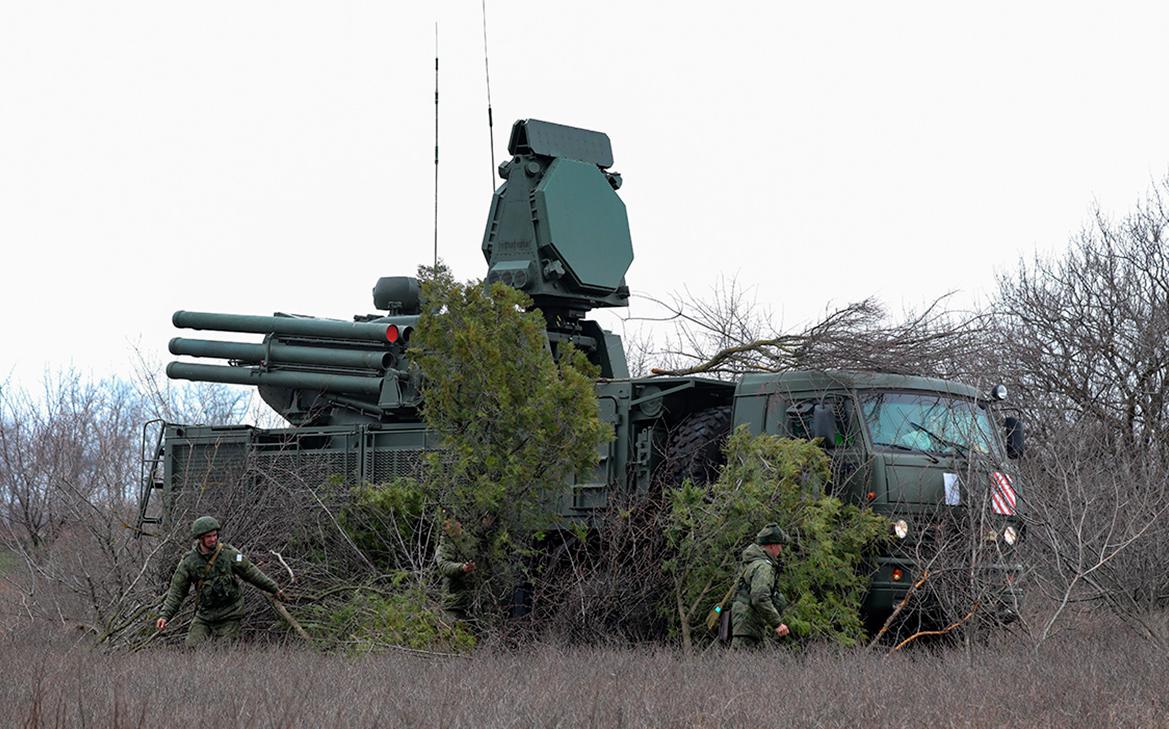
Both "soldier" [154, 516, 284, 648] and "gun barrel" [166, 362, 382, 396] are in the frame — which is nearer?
"soldier" [154, 516, 284, 648]

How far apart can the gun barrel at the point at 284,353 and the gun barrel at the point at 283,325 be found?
16 centimetres

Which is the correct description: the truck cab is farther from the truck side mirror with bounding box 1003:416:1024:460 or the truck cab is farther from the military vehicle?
the truck side mirror with bounding box 1003:416:1024:460

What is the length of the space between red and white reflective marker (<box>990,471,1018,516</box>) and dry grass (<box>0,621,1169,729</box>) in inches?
48.2

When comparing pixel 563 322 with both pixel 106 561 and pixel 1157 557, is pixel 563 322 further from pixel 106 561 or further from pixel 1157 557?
pixel 1157 557

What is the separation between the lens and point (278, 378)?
53.1ft

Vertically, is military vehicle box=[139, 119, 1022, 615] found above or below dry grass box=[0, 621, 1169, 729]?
above

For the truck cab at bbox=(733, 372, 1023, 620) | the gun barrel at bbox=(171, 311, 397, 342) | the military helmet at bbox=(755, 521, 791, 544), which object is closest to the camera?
the military helmet at bbox=(755, 521, 791, 544)

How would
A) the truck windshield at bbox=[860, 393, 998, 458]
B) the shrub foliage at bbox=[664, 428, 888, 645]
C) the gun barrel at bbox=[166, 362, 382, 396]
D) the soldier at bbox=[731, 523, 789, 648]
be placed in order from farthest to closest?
the gun barrel at bbox=[166, 362, 382, 396] < the truck windshield at bbox=[860, 393, 998, 458] < the shrub foliage at bbox=[664, 428, 888, 645] < the soldier at bbox=[731, 523, 789, 648]

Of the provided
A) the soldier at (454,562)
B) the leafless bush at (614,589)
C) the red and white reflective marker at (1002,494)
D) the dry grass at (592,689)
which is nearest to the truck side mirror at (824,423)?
the red and white reflective marker at (1002,494)

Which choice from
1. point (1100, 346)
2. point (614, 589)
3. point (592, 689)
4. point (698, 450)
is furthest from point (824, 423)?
point (1100, 346)

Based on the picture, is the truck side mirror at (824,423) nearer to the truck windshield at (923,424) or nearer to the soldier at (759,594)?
the truck windshield at (923,424)

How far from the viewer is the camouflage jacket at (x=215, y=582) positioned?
13.0 m

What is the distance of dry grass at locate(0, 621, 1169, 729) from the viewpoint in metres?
8.18

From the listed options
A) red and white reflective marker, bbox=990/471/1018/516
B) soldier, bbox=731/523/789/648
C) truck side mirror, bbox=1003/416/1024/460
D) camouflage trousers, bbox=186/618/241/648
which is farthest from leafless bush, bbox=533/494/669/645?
truck side mirror, bbox=1003/416/1024/460
